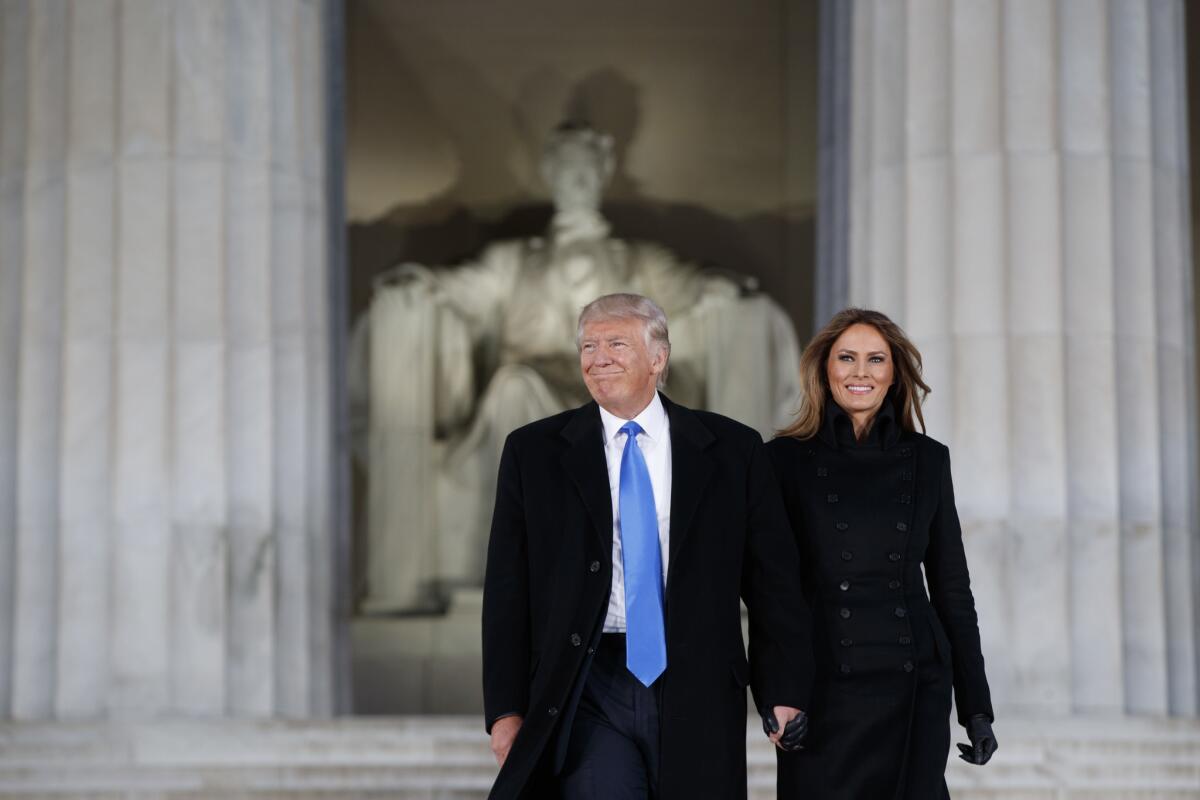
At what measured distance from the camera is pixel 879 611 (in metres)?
4.57

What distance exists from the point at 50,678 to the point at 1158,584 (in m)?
5.22

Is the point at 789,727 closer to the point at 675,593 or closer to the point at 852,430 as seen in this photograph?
the point at 675,593

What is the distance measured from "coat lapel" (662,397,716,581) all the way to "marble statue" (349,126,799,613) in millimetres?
7347

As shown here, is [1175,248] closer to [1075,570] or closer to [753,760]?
[1075,570]

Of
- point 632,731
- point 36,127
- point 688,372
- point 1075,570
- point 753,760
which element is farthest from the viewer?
point 688,372

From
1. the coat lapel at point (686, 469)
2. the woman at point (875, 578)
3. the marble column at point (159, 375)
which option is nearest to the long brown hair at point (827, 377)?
the woman at point (875, 578)

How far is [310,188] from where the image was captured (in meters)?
9.13

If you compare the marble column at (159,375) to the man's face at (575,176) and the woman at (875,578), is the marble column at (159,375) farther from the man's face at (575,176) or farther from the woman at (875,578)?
the woman at (875,578)

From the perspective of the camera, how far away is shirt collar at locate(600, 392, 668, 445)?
179 inches

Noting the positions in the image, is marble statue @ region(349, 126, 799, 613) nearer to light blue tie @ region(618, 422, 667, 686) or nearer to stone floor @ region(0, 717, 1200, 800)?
stone floor @ region(0, 717, 1200, 800)

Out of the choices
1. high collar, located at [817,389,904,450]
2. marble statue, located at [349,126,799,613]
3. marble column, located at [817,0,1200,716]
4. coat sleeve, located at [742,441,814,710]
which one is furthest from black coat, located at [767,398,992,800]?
marble statue, located at [349,126,799,613]

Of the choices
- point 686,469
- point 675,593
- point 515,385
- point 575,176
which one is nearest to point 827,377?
point 686,469

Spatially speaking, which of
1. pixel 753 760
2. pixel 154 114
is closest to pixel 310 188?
pixel 154 114

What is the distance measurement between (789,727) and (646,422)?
838 mm
